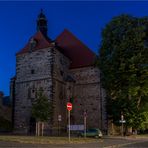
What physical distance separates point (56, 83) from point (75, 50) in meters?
9.93

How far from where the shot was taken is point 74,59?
56281 millimetres

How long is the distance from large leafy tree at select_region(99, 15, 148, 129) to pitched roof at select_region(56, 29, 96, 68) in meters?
8.46

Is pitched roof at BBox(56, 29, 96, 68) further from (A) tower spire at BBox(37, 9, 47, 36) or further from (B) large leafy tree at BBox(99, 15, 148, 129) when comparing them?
(B) large leafy tree at BBox(99, 15, 148, 129)

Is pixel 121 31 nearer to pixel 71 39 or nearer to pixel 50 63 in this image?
pixel 50 63

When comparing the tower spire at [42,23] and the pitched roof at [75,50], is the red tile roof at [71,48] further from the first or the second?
the tower spire at [42,23]

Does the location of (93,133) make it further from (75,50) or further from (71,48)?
(71,48)

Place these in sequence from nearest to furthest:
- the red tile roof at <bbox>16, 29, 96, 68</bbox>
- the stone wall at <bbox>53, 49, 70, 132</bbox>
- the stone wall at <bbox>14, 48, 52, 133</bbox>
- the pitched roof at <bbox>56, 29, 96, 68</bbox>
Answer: the stone wall at <bbox>53, 49, 70, 132</bbox> < the stone wall at <bbox>14, 48, 52, 133</bbox> < the red tile roof at <bbox>16, 29, 96, 68</bbox> < the pitched roof at <bbox>56, 29, 96, 68</bbox>

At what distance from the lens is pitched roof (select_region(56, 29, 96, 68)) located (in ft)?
181

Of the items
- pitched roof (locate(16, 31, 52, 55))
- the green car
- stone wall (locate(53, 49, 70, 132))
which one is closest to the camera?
the green car

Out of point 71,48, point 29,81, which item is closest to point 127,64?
point 29,81

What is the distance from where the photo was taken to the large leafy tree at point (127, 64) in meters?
42.6

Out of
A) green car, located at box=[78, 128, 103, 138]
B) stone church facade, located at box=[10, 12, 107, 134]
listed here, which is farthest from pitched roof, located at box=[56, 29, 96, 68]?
green car, located at box=[78, 128, 103, 138]

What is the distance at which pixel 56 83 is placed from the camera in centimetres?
5019

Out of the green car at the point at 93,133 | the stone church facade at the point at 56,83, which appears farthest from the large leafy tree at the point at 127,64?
the green car at the point at 93,133
